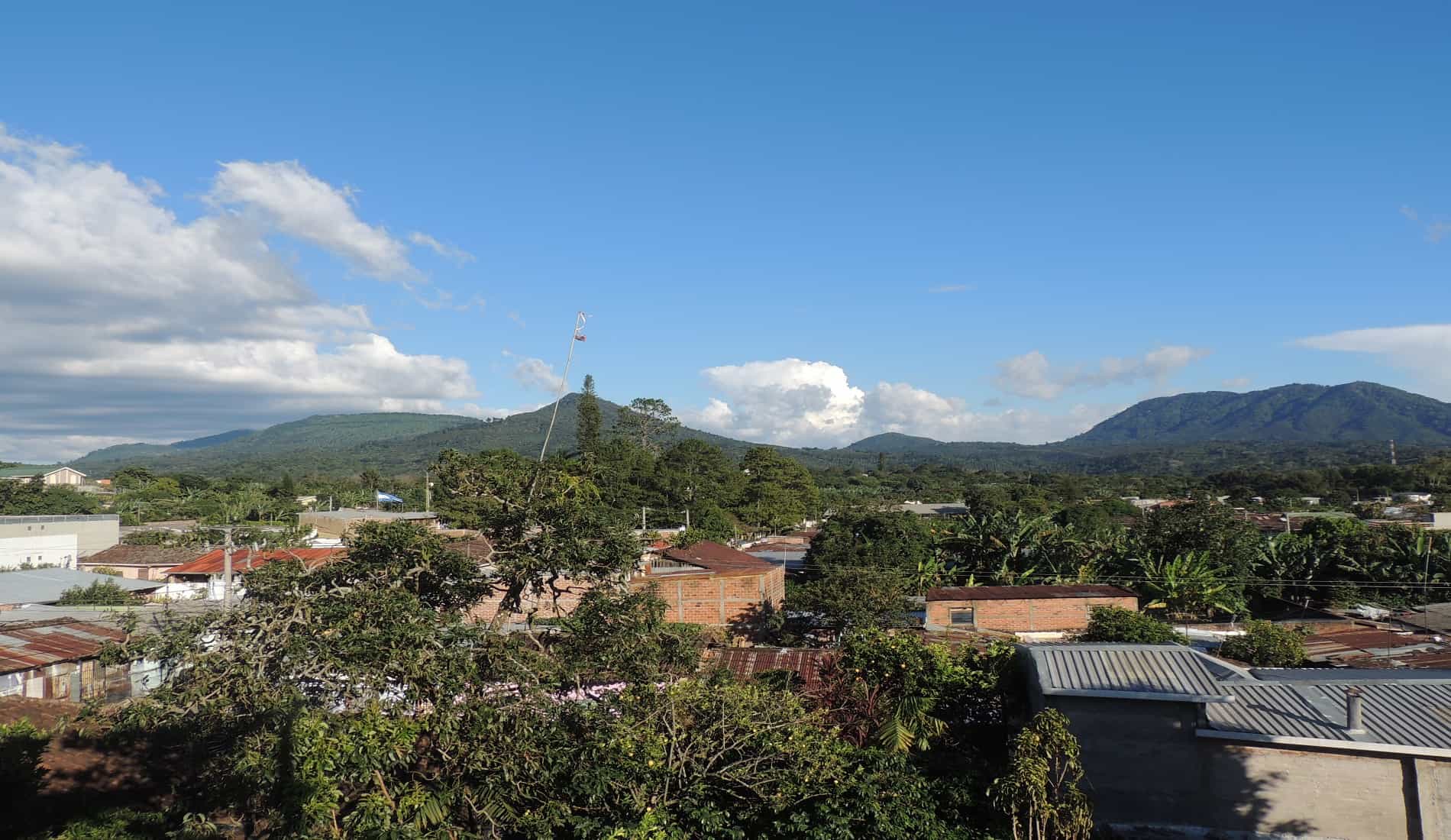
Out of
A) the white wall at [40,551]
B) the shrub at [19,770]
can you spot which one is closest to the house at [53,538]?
the white wall at [40,551]

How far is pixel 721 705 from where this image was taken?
8672mm

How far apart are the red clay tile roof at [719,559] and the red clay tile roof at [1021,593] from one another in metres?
4.86

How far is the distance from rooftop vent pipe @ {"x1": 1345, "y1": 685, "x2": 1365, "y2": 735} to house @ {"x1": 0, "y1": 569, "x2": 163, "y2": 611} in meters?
26.6

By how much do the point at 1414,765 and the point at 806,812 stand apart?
20.6 feet

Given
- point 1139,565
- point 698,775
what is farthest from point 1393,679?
point 1139,565

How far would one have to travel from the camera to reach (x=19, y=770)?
8.26m

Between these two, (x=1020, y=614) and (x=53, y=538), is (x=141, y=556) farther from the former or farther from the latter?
(x=1020, y=614)

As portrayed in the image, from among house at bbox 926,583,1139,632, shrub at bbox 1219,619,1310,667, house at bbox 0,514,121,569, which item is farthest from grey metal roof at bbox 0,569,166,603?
shrub at bbox 1219,619,1310,667

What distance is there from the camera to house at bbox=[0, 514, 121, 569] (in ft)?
Result: 107

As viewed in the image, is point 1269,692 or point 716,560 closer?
point 1269,692

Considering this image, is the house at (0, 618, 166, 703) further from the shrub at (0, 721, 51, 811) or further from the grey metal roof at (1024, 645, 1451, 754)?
the grey metal roof at (1024, 645, 1451, 754)

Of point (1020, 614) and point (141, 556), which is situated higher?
point (141, 556)

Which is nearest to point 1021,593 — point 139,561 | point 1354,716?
point 1354,716

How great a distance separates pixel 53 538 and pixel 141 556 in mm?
3720
